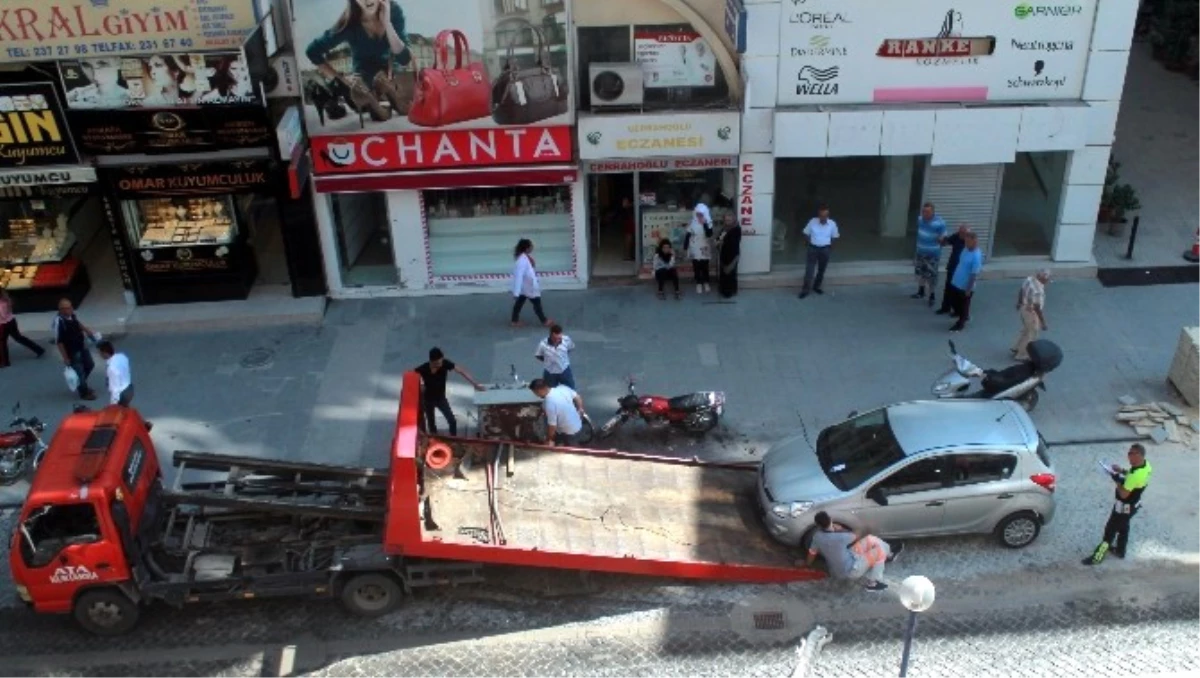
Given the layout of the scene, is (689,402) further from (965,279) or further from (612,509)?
(965,279)

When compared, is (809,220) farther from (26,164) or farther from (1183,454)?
(26,164)

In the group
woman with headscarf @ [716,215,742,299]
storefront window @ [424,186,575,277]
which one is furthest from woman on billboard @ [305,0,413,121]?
woman with headscarf @ [716,215,742,299]

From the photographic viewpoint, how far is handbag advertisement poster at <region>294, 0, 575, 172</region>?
55.4 ft

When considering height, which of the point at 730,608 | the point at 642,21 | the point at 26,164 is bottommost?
the point at 730,608

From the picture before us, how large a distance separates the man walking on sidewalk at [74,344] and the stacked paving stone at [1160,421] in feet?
46.8

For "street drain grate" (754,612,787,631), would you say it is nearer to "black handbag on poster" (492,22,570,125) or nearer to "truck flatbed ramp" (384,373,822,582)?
"truck flatbed ramp" (384,373,822,582)

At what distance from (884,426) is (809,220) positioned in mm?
6936

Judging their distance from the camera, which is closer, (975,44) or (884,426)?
(884,426)

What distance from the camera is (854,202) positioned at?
1916cm

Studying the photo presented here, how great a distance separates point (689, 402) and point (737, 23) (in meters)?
5.77

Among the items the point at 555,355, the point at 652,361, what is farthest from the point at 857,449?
the point at 652,361

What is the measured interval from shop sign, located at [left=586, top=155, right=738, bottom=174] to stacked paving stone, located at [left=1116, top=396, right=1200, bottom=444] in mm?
7012

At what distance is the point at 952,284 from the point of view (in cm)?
1742

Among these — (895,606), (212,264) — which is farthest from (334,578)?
(212,264)
